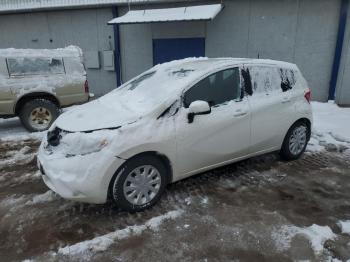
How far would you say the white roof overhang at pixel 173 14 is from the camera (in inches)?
362

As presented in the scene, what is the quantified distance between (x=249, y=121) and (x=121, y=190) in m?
2.06

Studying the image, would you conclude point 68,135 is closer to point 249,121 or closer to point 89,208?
point 89,208

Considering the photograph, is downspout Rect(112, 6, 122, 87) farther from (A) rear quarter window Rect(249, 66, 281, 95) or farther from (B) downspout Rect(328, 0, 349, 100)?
(A) rear quarter window Rect(249, 66, 281, 95)

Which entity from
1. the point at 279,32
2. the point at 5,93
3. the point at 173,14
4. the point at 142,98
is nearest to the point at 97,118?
the point at 142,98

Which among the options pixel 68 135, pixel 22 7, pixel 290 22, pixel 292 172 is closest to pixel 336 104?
pixel 290 22

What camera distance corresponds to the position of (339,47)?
947 cm

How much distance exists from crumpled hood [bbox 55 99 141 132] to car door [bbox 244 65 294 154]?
184 centimetres

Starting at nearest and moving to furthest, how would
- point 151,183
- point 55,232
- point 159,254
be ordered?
point 159,254 < point 55,232 < point 151,183

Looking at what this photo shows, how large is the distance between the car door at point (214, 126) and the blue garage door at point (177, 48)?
6.73 m

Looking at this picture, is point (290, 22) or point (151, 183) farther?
point (290, 22)

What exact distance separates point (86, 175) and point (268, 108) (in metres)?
2.81

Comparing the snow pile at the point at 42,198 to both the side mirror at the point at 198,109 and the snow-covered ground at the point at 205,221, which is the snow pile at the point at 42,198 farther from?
the side mirror at the point at 198,109

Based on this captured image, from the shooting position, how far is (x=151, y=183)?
3693mm

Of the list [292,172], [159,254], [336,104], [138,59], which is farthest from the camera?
[138,59]
